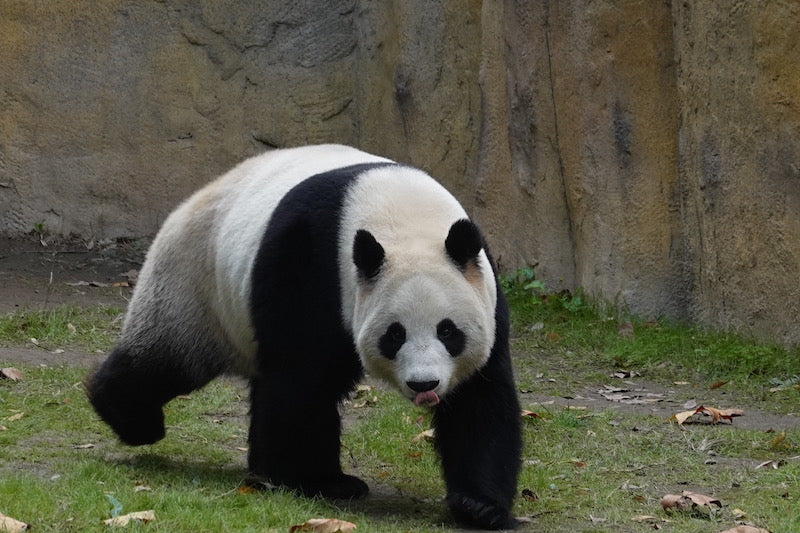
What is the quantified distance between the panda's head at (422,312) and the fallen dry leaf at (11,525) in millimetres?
1441

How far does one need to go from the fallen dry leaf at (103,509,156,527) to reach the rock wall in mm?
5421

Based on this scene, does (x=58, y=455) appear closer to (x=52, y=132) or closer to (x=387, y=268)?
(x=387, y=268)

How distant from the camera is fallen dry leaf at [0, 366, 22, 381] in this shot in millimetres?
8055

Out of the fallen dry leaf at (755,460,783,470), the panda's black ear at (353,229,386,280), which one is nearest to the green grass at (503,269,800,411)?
the fallen dry leaf at (755,460,783,470)

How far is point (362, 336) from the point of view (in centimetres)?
502

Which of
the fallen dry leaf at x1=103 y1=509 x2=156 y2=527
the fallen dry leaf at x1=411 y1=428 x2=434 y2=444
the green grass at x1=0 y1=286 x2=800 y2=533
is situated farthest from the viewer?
the fallen dry leaf at x1=411 y1=428 x2=434 y2=444

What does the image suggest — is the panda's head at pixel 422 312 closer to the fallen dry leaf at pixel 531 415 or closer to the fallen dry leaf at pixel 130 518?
the fallen dry leaf at pixel 130 518

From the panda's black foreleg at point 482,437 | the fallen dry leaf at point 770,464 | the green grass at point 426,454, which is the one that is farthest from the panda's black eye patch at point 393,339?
the fallen dry leaf at point 770,464

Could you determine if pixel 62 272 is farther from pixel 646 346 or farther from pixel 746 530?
pixel 746 530

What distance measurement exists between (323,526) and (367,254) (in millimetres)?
1054

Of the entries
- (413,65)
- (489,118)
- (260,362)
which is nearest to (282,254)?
(260,362)

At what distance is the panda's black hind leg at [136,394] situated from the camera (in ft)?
21.0

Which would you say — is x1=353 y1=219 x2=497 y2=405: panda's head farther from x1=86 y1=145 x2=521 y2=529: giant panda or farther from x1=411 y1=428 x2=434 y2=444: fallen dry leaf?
x1=411 y1=428 x2=434 y2=444: fallen dry leaf

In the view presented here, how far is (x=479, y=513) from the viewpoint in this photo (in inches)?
203
